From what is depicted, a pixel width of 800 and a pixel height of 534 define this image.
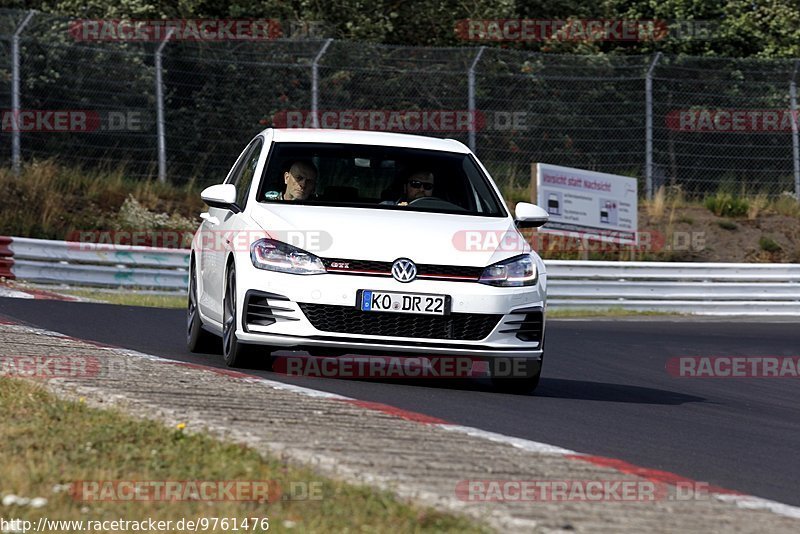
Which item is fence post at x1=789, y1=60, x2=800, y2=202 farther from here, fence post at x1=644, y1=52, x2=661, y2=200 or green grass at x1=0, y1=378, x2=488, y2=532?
green grass at x1=0, y1=378, x2=488, y2=532

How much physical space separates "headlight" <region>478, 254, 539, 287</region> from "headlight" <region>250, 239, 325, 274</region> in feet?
3.33

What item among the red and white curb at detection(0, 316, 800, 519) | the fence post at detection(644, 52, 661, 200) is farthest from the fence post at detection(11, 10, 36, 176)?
the red and white curb at detection(0, 316, 800, 519)

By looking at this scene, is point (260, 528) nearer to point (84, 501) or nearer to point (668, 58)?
point (84, 501)

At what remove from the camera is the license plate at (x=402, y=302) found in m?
8.74

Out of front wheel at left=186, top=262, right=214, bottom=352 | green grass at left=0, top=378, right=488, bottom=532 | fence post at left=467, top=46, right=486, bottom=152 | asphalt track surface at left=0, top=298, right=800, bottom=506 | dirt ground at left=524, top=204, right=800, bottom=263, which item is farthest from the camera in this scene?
dirt ground at left=524, top=204, right=800, bottom=263

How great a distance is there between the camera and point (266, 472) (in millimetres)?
5504

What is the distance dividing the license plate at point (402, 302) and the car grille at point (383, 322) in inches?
1.5

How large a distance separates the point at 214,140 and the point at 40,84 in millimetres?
2923

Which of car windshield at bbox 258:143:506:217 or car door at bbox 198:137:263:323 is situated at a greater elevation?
car windshield at bbox 258:143:506:217

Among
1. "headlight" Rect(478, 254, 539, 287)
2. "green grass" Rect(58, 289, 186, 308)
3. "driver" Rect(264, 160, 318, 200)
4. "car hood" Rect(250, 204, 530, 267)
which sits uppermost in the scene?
"driver" Rect(264, 160, 318, 200)

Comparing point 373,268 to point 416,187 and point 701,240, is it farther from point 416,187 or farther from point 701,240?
point 701,240

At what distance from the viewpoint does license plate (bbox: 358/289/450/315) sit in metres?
8.74

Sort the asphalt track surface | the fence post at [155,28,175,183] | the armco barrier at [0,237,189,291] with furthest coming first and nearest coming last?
1. the fence post at [155,28,175,183]
2. the armco barrier at [0,237,189,291]
3. the asphalt track surface

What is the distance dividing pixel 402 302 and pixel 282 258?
768mm
